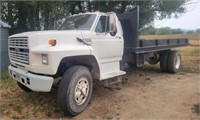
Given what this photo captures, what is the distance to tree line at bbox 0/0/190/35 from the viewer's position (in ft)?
35.8

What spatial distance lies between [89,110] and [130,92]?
180 centimetres

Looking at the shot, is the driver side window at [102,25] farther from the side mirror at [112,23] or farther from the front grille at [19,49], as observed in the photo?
the front grille at [19,49]

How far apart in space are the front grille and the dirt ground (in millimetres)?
1103

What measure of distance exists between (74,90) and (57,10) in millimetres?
7390

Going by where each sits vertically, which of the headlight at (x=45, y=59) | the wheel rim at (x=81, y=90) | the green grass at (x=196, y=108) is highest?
the headlight at (x=45, y=59)

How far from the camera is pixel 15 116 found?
486 cm

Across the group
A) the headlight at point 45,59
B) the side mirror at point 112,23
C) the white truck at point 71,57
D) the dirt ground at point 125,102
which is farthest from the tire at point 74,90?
the side mirror at point 112,23

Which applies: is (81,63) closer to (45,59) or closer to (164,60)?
(45,59)

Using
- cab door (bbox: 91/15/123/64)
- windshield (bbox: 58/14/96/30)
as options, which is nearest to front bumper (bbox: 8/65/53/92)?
cab door (bbox: 91/15/123/64)

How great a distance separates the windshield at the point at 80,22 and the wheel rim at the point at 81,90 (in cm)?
136

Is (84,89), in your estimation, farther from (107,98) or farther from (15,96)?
(15,96)

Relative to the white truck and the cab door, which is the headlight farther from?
the cab door

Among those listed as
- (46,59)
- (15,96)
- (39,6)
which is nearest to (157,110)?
(46,59)

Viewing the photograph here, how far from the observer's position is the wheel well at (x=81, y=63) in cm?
507
